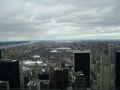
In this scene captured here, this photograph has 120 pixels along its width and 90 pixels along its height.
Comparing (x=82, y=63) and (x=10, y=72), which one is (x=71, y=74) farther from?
(x=10, y=72)

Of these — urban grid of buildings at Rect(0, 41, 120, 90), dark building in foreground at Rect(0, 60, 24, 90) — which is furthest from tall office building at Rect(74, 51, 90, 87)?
dark building in foreground at Rect(0, 60, 24, 90)

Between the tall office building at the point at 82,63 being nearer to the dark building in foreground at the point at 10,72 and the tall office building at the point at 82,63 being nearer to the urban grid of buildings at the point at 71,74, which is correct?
the urban grid of buildings at the point at 71,74

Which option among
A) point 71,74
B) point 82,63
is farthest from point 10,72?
point 82,63

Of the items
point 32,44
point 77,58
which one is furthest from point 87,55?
point 32,44

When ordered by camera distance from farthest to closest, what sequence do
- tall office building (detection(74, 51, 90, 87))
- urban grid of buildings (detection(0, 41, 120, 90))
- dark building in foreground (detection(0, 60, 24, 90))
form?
tall office building (detection(74, 51, 90, 87))
dark building in foreground (detection(0, 60, 24, 90))
urban grid of buildings (detection(0, 41, 120, 90))

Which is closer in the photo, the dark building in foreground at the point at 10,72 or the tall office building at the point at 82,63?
the dark building in foreground at the point at 10,72

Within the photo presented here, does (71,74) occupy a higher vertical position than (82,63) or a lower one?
lower

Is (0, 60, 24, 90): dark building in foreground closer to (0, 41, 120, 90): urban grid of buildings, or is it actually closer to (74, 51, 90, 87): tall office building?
(0, 41, 120, 90): urban grid of buildings

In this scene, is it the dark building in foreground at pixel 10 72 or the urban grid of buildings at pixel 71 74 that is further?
the dark building in foreground at pixel 10 72

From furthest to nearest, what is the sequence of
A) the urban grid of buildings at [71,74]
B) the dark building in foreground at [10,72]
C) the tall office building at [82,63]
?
1. the tall office building at [82,63]
2. the dark building in foreground at [10,72]
3. the urban grid of buildings at [71,74]

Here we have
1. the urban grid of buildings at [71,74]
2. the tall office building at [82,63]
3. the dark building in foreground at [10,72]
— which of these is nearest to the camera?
the urban grid of buildings at [71,74]

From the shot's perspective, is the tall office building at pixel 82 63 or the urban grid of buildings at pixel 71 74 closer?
the urban grid of buildings at pixel 71 74

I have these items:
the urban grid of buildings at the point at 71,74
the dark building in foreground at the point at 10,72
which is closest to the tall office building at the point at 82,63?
the urban grid of buildings at the point at 71,74
